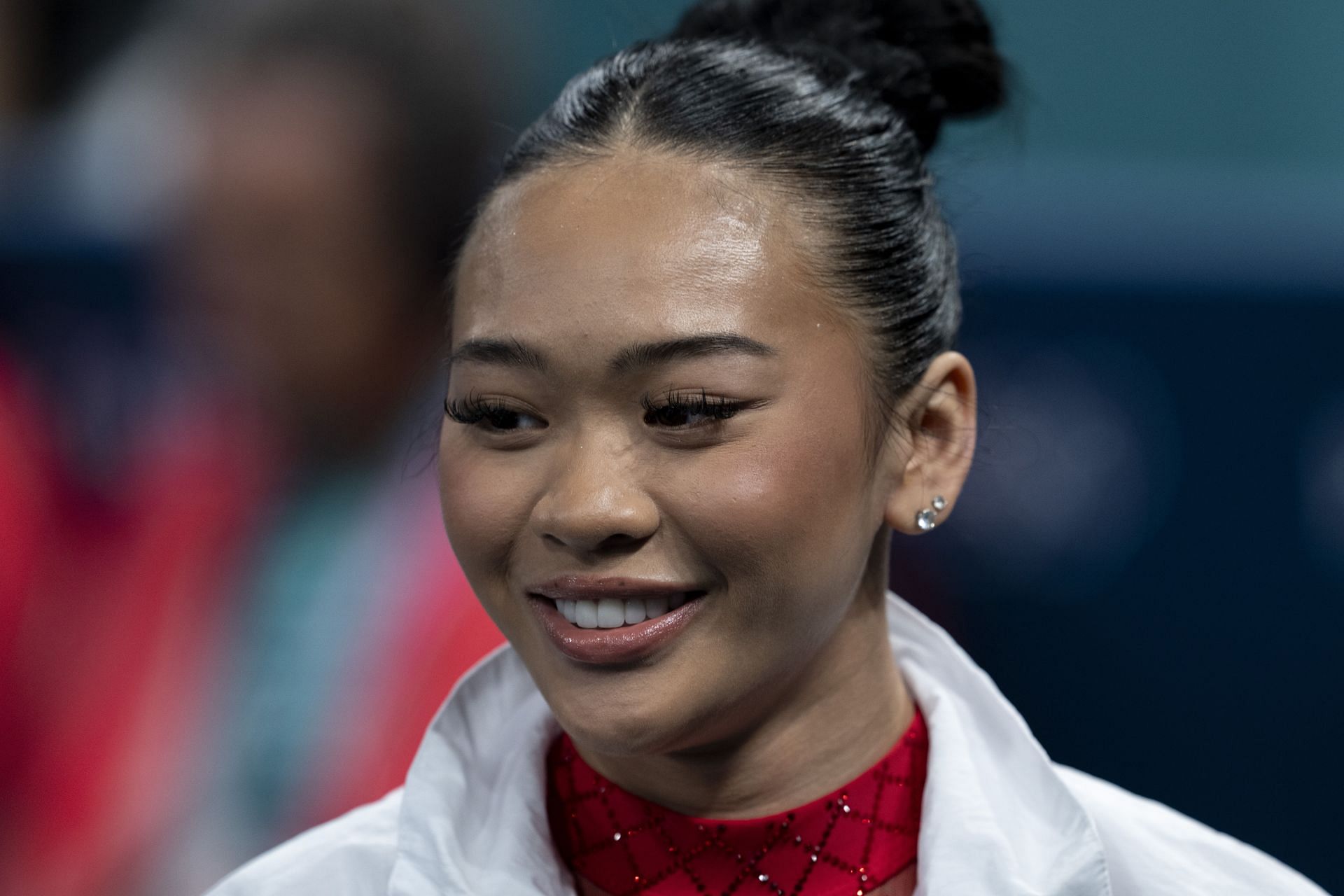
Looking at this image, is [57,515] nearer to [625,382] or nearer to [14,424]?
[14,424]

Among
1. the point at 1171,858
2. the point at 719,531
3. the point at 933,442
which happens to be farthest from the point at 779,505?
the point at 1171,858

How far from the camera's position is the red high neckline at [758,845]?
1576 millimetres

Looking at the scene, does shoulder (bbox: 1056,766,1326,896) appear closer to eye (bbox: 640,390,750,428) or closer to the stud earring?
the stud earring

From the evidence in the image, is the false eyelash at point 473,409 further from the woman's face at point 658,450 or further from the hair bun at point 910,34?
the hair bun at point 910,34

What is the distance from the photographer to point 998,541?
2.58 m

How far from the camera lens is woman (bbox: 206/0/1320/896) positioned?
142 cm

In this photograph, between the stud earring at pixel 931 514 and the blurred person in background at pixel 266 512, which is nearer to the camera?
the stud earring at pixel 931 514

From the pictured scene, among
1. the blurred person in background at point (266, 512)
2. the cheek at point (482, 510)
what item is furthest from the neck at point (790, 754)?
the blurred person in background at point (266, 512)

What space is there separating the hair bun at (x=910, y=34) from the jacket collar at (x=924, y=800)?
643 millimetres

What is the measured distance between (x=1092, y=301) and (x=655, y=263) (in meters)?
1.36

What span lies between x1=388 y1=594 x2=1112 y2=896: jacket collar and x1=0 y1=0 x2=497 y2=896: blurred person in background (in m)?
0.58

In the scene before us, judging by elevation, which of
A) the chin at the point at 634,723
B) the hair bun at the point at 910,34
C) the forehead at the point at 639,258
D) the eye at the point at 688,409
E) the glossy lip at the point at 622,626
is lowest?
the chin at the point at 634,723

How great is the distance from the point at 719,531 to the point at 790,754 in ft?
1.05

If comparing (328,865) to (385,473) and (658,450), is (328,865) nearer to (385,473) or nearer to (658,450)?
(658,450)
